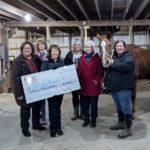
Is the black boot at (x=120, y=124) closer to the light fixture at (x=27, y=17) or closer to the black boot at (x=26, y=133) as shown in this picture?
the black boot at (x=26, y=133)

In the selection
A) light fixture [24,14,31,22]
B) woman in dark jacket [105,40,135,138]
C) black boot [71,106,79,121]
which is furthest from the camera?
light fixture [24,14,31,22]

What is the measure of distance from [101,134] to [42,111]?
41.8 inches

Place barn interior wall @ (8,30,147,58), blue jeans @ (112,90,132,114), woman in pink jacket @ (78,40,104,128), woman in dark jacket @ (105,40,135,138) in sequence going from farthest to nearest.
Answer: barn interior wall @ (8,30,147,58) < woman in pink jacket @ (78,40,104,128) < blue jeans @ (112,90,132,114) < woman in dark jacket @ (105,40,135,138)

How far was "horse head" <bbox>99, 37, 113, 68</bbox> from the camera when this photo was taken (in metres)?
4.44

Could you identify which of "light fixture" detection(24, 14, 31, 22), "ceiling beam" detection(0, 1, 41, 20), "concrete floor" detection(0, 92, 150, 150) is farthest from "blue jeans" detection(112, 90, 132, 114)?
"light fixture" detection(24, 14, 31, 22)

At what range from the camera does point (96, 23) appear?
8.95 m

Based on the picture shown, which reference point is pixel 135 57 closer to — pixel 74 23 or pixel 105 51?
pixel 105 51

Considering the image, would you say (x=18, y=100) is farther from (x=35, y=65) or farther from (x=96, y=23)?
(x=96, y=23)

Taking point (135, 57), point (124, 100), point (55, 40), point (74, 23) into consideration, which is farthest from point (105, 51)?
point (55, 40)

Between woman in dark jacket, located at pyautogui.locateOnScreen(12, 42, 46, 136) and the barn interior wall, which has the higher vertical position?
the barn interior wall

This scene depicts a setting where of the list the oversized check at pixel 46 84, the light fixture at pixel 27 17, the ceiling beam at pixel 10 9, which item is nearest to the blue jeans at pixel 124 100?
the oversized check at pixel 46 84

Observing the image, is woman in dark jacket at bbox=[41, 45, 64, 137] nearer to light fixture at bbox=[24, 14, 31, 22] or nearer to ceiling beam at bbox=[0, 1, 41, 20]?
ceiling beam at bbox=[0, 1, 41, 20]

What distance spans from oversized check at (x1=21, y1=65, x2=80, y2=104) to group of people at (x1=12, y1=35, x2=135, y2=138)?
0.09 m

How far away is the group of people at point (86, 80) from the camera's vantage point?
4273 millimetres
